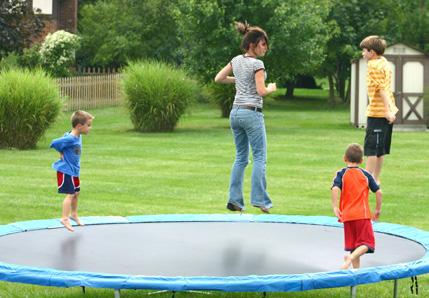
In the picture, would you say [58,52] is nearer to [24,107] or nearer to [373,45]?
[24,107]

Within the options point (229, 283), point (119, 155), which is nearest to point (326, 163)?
point (119, 155)

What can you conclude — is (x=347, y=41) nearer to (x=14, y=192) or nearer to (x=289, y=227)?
(x=14, y=192)

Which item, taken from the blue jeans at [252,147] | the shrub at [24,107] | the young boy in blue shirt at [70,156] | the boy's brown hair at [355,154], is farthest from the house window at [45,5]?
the boy's brown hair at [355,154]

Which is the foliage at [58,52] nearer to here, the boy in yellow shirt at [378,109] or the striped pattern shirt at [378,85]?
the boy in yellow shirt at [378,109]

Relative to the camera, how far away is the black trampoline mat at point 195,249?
671 cm

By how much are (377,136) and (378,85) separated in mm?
515

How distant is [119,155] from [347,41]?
1778 cm

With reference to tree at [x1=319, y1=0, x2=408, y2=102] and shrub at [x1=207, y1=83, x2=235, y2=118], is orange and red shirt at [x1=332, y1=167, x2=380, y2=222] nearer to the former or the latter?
shrub at [x1=207, y1=83, x2=235, y2=118]

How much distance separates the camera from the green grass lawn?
10.6 meters

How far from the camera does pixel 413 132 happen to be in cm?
2319

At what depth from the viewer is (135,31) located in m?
33.5

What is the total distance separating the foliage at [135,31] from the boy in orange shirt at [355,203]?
25801 millimetres

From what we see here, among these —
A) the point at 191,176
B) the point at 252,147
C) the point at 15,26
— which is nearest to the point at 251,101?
the point at 252,147

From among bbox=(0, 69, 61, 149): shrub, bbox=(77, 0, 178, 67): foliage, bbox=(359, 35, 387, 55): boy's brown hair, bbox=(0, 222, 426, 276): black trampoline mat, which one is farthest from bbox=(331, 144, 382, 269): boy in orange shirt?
bbox=(77, 0, 178, 67): foliage
